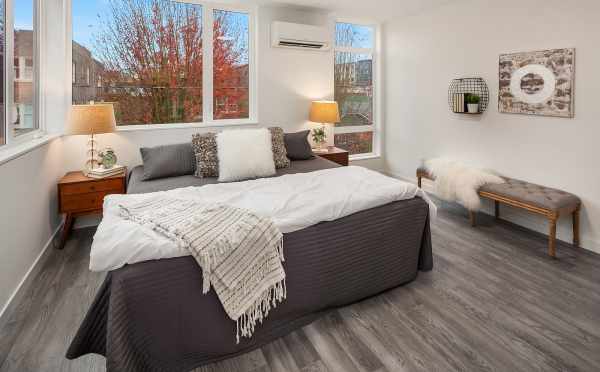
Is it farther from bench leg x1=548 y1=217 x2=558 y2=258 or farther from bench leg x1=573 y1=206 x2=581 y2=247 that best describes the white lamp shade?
bench leg x1=573 y1=206 x2=581 y2=247

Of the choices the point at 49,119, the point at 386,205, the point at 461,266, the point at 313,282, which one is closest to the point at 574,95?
the point at 461,266

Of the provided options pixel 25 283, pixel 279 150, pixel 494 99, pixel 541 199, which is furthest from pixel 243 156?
pixel 494 99

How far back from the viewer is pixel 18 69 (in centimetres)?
266

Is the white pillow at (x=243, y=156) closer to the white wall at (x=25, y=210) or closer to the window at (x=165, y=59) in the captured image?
the window at (x=165, y=59)

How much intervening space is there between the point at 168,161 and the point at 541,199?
10.4ft

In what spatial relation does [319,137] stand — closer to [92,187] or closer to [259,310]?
[92,187]

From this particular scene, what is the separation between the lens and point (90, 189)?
315cm

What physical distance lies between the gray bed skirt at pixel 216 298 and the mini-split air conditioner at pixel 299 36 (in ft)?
9.24

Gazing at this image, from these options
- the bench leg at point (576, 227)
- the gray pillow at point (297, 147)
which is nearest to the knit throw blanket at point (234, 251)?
the gray pillow at point (297, 147)

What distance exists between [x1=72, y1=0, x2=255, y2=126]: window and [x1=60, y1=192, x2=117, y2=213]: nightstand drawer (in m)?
0.96

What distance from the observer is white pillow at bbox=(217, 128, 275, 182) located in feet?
9.95

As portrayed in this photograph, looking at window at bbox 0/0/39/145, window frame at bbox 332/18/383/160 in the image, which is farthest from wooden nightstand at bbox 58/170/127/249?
window frame at bbox 332/18/383/160

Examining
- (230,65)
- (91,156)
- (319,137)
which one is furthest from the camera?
(319,137)

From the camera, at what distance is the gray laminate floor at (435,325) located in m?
1.74
